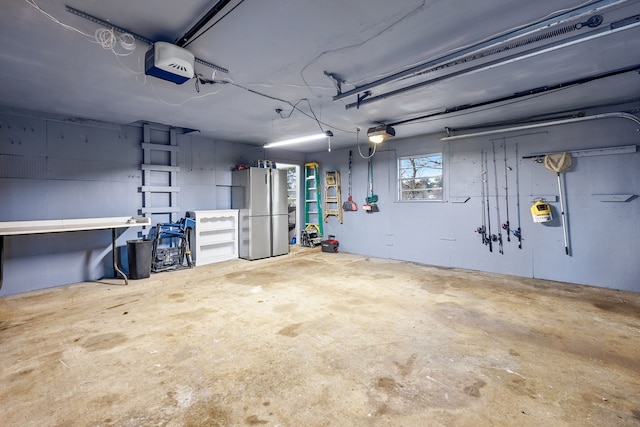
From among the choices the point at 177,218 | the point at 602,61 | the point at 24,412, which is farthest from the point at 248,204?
the point at 602,61

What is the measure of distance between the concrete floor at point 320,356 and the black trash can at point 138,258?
1.44 feet

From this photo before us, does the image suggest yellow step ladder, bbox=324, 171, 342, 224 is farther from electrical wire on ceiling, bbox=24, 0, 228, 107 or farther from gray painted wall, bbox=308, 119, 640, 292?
electrical wire on ceiling, bbox=24, 0, 228, 107

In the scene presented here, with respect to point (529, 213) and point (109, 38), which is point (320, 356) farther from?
point (529, 213)

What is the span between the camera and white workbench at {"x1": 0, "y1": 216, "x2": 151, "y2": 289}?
3.79 meters

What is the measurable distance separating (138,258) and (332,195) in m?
4.76

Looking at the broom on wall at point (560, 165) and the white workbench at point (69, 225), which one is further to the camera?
the broom on wall at point (560, 165)

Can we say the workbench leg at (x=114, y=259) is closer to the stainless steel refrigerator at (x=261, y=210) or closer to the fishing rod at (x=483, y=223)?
the stainless steel refrigerator at (x=261, y=210)

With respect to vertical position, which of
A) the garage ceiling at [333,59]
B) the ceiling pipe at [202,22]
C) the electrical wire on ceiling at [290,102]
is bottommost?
the ceiling pipe at [202,22]

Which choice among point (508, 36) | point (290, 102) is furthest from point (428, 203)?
point (508, 36)

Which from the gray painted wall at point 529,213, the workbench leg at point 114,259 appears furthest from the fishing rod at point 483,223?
the workbench leg at point 114,259

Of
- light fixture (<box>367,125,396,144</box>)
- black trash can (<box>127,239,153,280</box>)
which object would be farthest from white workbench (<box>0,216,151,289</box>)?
light fixture (<box>367,125,396,144</box>)

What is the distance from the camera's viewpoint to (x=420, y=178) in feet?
21.0

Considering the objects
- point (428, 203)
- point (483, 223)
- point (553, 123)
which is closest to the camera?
point (553, 123)

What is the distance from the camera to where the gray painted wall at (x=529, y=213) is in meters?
4.28
